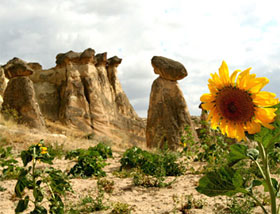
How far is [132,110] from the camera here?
22750 mm

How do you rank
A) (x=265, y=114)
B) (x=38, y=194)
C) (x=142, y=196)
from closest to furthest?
1. (x=265, y=114)
2. (x=38, y=194)
3. (x=142, y=196)

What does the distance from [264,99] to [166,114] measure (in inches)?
383

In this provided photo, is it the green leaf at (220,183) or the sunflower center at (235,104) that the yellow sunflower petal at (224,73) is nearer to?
the sunflower center at (235,104)

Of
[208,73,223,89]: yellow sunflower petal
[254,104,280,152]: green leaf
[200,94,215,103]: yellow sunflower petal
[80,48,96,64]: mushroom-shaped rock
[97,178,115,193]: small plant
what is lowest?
[97,178,115,193]: small plant

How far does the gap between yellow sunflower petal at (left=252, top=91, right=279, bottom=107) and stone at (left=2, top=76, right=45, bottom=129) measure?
12.5 meters

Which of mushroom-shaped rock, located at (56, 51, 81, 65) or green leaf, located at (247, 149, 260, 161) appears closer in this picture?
green leaf, located at (247, 149, 260, 161)

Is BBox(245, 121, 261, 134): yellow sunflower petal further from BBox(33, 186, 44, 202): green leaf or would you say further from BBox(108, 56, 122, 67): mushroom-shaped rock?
BBox(108, 56, 122, 67): mushroom-shaped rock

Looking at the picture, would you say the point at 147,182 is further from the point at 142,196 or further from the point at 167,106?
the point at 167,106

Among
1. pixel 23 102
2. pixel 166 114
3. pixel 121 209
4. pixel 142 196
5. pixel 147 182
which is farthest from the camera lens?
pixel 23 102

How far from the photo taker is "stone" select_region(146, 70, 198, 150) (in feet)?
34.5

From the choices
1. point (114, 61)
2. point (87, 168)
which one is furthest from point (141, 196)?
point (114, 61)

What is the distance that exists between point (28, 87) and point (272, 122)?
13135mm

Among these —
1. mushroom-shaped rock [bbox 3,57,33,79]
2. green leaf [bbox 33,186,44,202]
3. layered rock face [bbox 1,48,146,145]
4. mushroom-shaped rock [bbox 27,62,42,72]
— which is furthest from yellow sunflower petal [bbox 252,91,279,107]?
mushroom-shaped rock [bbox 27,62,42,72]

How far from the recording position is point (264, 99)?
112 centimetres
